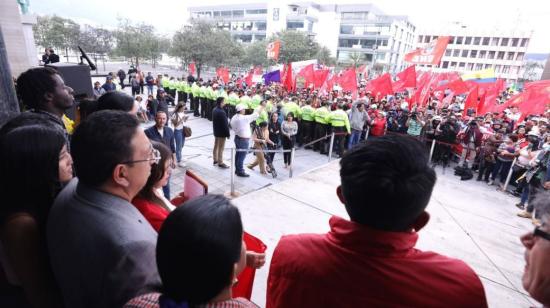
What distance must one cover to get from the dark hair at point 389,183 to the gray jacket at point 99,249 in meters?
0.88

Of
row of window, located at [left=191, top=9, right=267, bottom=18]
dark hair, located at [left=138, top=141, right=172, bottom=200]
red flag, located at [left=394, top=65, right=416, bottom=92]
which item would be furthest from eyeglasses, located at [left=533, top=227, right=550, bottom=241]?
row of window, located at [left=191, top=9, right=267, bottom=18]

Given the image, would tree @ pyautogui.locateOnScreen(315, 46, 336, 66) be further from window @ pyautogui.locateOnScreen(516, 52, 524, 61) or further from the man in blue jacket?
window @ pyautogui.locateOnScreen(516, 52, 524, 61)

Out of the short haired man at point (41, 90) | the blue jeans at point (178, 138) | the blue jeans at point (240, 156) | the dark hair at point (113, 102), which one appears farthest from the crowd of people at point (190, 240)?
the blue jeans at point (178, 138)

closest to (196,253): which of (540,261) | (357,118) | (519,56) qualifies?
(540,261)

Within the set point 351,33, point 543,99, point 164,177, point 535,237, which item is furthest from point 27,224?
point 351,33

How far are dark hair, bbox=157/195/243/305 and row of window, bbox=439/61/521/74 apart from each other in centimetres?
7941

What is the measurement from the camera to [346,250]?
108 cm

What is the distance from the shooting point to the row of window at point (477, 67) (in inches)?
2501

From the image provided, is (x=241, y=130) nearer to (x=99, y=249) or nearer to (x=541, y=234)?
(x=99, y=249)

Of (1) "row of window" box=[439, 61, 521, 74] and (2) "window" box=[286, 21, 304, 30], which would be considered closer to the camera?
(1) "row of window" box=[439, 61, 521, 74]

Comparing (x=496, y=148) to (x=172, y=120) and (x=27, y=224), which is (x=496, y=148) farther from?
(x=27, y=224)

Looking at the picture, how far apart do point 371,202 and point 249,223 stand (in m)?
3.28

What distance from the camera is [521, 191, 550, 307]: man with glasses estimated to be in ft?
3.39

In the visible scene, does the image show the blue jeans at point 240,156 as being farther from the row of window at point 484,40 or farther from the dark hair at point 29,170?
the row of window at point 484,40
